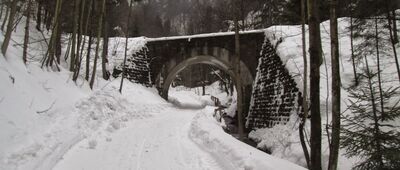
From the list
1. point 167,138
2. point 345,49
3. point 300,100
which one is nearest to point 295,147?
point 300,100

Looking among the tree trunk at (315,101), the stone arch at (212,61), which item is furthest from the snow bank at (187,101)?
the tree trunk at (315,101)

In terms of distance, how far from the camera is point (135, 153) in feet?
22.1

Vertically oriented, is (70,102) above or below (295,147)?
above

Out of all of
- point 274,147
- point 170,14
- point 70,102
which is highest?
point 170,14

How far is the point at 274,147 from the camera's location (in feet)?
36.6

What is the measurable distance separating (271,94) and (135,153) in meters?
9.59

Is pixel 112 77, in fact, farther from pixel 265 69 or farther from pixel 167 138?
pixel 167 138

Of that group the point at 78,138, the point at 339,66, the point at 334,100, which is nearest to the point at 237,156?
the point at 334,100

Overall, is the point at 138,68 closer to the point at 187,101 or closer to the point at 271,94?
the point at 271,94

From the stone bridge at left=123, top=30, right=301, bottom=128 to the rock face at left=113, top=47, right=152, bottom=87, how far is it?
11.8 inches

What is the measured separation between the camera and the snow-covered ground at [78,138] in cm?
526

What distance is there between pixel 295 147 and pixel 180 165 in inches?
187

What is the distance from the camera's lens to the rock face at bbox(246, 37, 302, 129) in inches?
498

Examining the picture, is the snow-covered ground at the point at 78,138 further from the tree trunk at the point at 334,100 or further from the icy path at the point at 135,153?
the tree trunk at the point at 334,100
